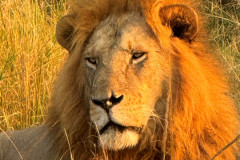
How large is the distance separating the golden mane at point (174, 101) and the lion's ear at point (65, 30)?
1.6 inches

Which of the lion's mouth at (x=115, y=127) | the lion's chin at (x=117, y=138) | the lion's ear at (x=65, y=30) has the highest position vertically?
the lion's ear at (x=65, y=30)

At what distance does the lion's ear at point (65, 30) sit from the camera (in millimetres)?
4074

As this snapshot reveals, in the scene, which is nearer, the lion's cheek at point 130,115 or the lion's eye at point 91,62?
the lion's cheek at point 130,115

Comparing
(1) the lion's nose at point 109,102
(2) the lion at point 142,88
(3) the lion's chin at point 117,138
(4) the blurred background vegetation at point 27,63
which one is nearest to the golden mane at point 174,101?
(2) the lion at point 142,88

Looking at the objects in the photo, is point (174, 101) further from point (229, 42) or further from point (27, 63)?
point (229, 42)

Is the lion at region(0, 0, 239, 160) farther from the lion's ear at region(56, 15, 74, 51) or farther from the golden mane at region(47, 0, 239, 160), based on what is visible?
the lion's ear at region(56, 15, 74, 51)

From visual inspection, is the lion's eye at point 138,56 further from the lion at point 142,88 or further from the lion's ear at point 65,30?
the lion's ear at point 65,30

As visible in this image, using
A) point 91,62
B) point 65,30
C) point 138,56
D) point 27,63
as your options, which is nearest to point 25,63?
point 27,63

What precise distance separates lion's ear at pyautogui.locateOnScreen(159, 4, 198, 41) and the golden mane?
51mm

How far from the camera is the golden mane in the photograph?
360 cm

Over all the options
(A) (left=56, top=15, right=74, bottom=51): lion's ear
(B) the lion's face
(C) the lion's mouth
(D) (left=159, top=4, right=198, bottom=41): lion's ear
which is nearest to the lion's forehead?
(B) the lion's face

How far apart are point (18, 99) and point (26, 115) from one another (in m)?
0.30

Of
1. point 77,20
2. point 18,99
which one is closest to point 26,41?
point 18,99

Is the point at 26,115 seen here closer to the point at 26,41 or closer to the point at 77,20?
the point at 26,41
